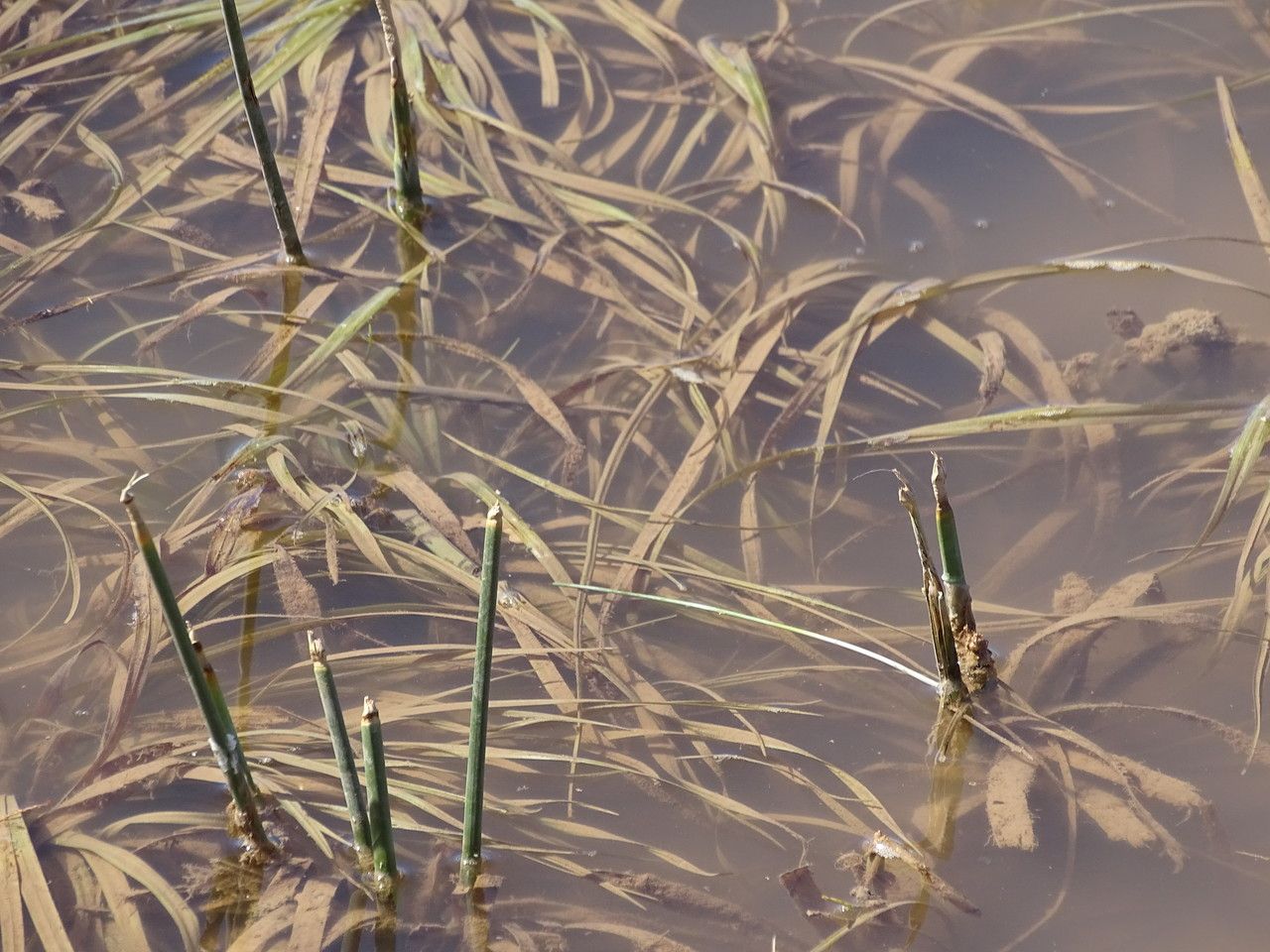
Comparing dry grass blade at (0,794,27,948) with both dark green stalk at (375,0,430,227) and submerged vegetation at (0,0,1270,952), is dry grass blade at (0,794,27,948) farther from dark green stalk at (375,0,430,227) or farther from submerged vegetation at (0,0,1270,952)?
dark green stalk at (375,0,430,227)

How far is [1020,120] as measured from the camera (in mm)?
2801

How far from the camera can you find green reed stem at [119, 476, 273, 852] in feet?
4.00

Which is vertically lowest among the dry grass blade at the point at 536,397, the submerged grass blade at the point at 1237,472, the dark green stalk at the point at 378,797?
the dark green stalk at the point at 378,797

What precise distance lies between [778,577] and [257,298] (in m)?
1.33

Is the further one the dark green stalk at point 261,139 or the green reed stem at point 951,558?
the dark green stalk at point 261,139

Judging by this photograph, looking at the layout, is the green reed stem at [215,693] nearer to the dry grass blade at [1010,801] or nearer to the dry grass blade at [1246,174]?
the dry grass blade at [1010,801]

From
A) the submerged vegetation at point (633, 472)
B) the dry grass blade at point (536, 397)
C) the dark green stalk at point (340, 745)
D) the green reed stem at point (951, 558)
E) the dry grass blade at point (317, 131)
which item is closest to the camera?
the dark green stalk at point (340, 745)

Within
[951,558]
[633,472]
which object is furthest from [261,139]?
[951,558]

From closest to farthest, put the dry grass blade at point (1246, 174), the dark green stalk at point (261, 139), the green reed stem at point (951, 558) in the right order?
the green reed stem at point (951, 558), the dark green stalk at point (261, 139), the dry grass blade at point (1246, 174)

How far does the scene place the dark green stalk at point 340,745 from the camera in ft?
4.26

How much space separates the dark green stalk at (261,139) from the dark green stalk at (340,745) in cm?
121

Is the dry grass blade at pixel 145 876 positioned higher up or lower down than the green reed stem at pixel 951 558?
lower down

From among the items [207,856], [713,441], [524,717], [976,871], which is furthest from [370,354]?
[976,871]

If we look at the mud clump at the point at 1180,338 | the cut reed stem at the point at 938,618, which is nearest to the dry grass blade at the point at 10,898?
the cut reed stem at the point at 938,618
